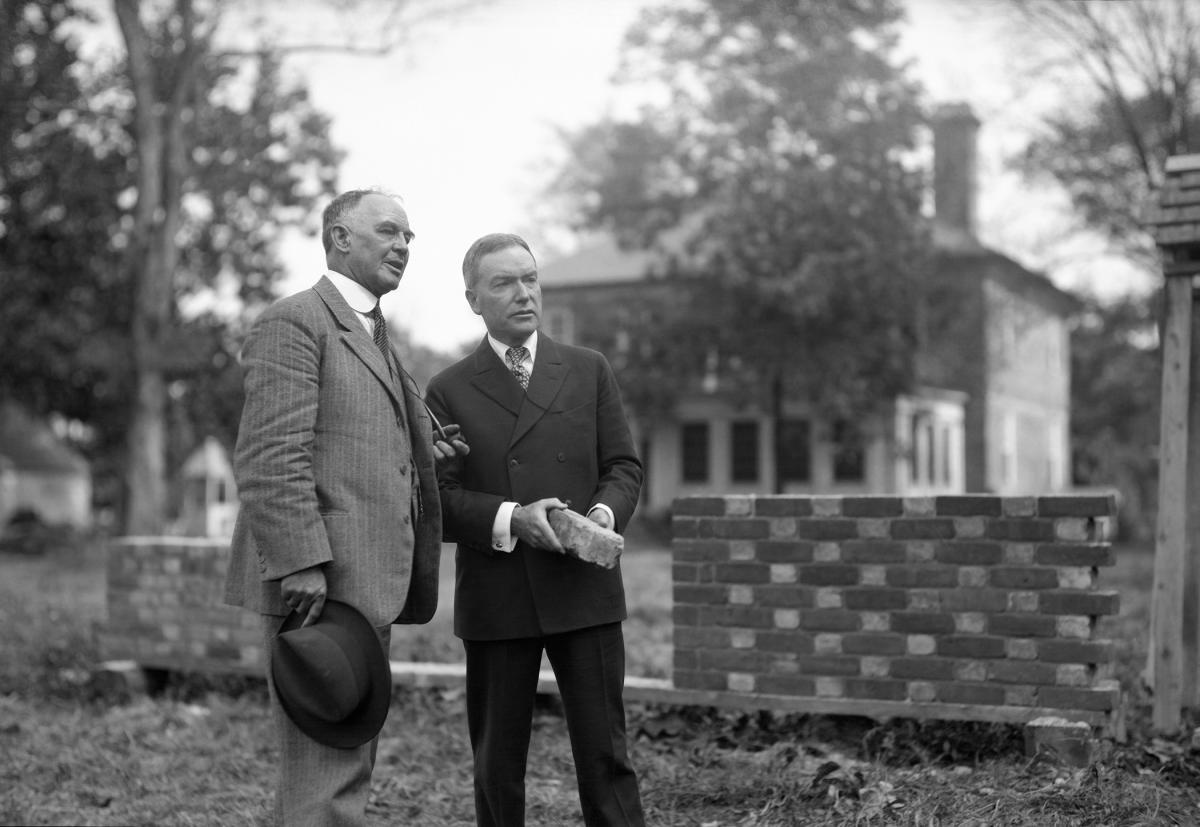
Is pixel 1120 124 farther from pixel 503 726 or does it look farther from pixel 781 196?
pixel 503 726

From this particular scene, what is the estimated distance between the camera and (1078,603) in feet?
18.1

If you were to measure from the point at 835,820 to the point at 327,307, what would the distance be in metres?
2.50

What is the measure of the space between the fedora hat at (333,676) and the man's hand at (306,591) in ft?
0.11

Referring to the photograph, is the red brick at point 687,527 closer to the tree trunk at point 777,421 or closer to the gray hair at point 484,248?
the gray hair at point 484,248

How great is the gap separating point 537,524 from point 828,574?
238 centimetres

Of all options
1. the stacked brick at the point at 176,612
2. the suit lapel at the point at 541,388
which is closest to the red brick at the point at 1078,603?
the suit lapel at the point at 541,388

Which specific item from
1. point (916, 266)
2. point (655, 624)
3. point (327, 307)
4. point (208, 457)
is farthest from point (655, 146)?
point (208, 457)

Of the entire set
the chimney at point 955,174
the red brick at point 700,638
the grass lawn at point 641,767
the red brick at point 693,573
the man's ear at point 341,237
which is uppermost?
the chimney at point 955,174

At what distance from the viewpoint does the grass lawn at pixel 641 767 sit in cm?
475

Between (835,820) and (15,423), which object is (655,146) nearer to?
(835,820)

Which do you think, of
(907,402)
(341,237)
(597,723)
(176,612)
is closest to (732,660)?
(597,723)

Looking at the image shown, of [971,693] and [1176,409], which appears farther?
[1176,409]

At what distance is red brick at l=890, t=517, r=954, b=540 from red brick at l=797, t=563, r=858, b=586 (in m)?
0.26

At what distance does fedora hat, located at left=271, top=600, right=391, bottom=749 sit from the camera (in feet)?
11.7
